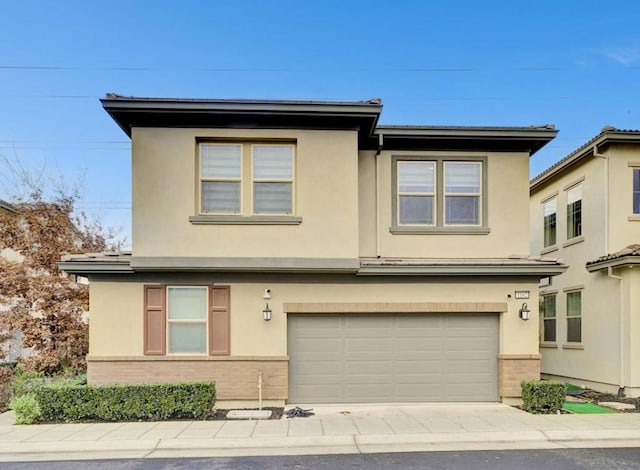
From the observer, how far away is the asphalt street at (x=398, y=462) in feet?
22.0

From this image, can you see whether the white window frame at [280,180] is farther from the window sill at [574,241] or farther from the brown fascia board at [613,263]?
the window sill at [574,241]

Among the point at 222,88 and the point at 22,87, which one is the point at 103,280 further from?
the point at 222,88

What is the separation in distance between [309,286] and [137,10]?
13.6 m

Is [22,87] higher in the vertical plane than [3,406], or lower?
higher

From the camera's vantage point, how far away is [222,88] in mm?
21688

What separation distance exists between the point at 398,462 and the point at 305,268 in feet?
13.5

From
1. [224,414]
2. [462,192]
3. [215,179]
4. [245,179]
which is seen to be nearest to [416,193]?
[462,192]

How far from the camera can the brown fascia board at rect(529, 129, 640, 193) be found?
1195 cm

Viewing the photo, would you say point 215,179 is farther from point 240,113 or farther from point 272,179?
point 240,113

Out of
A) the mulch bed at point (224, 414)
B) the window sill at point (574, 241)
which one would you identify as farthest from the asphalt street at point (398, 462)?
the window sill at point (574, 241)

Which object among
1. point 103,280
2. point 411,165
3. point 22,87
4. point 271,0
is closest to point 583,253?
point 411,165

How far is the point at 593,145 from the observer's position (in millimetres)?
12398

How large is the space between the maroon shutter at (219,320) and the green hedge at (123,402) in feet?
3.62

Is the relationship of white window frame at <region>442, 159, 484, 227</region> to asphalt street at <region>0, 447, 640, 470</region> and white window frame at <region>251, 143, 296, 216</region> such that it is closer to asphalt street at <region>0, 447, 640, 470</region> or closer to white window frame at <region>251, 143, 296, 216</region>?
white window frame at <region>251, 143, 296, 216</region>
